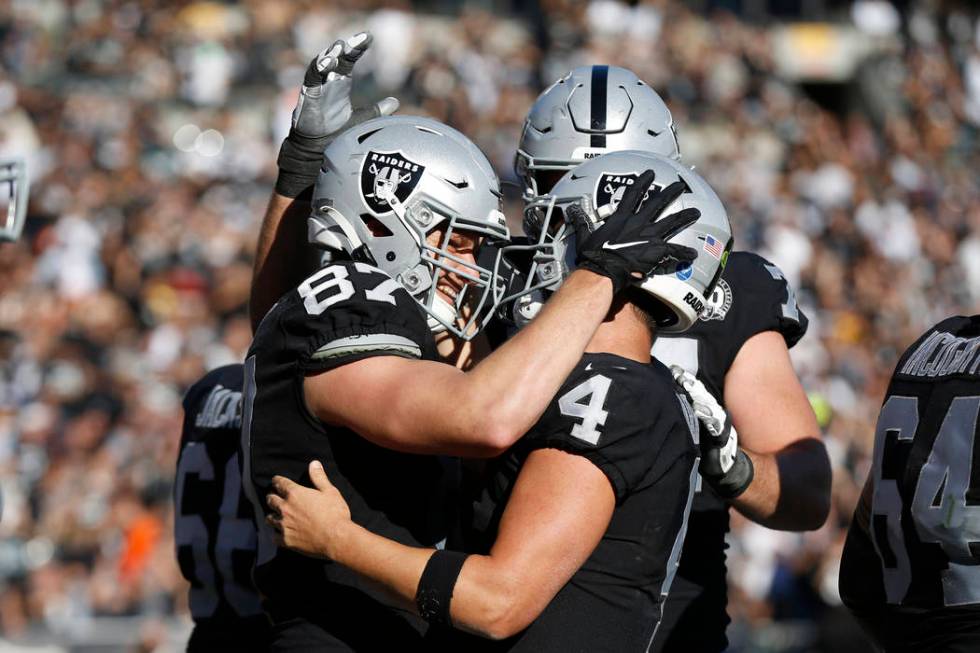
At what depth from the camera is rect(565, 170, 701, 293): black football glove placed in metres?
2.73

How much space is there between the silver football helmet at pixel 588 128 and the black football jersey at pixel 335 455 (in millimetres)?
1088

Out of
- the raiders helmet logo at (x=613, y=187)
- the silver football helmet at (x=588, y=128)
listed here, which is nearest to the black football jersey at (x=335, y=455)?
the raiders helmet logo at (x=613, y=187)

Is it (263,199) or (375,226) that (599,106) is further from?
(263,199)

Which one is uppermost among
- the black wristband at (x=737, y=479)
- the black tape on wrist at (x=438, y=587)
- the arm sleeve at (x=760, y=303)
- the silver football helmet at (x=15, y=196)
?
the silver football helmet at (x=15, y=196)

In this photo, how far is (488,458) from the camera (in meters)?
2.80

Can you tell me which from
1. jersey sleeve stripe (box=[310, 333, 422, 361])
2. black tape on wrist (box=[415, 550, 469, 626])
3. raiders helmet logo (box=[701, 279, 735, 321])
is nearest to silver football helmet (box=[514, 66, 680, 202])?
raiders helmet logo (box=[701, 279, 735, 321])

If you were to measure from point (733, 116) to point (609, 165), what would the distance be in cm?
1436

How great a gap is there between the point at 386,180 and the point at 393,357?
22.2 inches

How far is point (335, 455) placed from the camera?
9.29ft

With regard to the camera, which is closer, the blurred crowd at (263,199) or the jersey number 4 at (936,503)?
the jersey number 4 at (936,503)

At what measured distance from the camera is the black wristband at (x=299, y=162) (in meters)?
3.65

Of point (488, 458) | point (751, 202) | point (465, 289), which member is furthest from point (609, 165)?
point (751, 202)

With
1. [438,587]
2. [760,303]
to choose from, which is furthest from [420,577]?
[760,303]

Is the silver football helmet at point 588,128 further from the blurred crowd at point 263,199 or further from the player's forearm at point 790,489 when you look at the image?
the blurred crowd at point 263,199
